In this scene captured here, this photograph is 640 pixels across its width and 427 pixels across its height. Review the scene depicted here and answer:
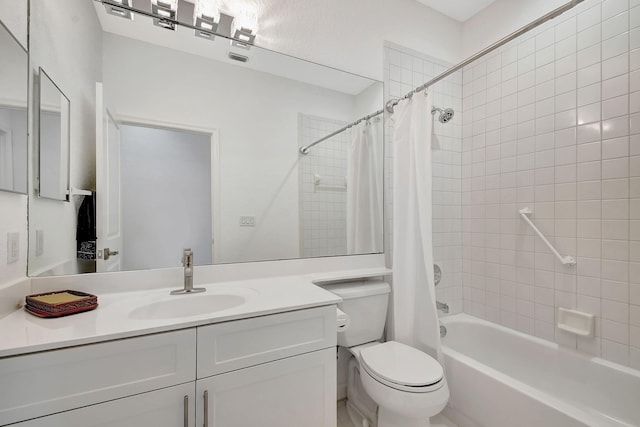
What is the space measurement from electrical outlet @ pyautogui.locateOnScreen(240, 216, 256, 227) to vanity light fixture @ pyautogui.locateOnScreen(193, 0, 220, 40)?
36.8 inches

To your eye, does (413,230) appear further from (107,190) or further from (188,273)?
(107,190)

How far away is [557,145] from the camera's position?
5.48ft

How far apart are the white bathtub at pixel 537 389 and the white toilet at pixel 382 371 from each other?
309 millimetres

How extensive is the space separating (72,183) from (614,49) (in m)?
2.69

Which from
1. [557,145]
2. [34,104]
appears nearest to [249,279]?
[34,104]

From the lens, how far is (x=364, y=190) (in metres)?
1.88

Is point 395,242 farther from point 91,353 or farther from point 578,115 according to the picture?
point 91,353

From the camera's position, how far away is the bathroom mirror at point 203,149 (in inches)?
47.2

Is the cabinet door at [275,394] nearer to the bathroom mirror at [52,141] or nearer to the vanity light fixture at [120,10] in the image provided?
the bathroom mirror at [52,141]

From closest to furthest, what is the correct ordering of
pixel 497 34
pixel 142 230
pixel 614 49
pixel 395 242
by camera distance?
pixel 142 230 < pixel 614 49 < pixel 395 242 < pixel 497 34

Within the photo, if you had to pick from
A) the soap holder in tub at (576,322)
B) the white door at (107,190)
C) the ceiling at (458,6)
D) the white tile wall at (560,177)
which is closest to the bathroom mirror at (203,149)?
the white door at (107,190)

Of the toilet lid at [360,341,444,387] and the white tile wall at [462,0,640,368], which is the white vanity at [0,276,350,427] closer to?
the toilet lid at [360,341,444,387]

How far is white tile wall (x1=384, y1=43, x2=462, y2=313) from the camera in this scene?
2.02 metres

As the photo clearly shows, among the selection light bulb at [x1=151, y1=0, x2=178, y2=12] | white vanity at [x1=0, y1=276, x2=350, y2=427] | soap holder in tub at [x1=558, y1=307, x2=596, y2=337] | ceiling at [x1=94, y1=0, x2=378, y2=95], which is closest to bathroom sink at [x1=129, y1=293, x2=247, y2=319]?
white vanity at [x1=0, y1=276, x2=350, y2=427]
